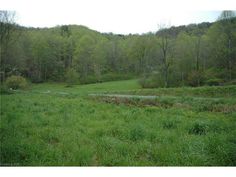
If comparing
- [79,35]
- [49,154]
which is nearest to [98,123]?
[49,154]

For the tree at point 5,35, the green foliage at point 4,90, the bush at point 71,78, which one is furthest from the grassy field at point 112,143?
the bush at point 71,78

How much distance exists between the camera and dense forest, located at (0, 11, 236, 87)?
14.9 metres

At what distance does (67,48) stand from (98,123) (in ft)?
125

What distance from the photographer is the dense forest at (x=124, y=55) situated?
49.0 feet

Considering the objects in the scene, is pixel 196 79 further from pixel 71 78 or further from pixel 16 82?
pixel 16 82

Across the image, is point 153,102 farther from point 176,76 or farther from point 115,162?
point 176,76

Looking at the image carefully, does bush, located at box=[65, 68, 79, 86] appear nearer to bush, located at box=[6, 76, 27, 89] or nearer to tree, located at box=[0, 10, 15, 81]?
bush, located at box=[6, 76, 27, 89]

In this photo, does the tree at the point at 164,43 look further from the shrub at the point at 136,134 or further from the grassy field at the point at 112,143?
the shrub at the point at 136,134

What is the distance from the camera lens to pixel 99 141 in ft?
20.7

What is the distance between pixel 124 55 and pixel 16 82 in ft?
150

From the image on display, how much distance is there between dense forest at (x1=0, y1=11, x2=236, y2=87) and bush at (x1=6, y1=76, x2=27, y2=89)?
343 mm

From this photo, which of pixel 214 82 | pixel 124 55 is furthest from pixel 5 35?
pixel 124 55

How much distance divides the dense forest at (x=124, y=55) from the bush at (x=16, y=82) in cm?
34

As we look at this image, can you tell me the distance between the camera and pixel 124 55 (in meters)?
59.4
